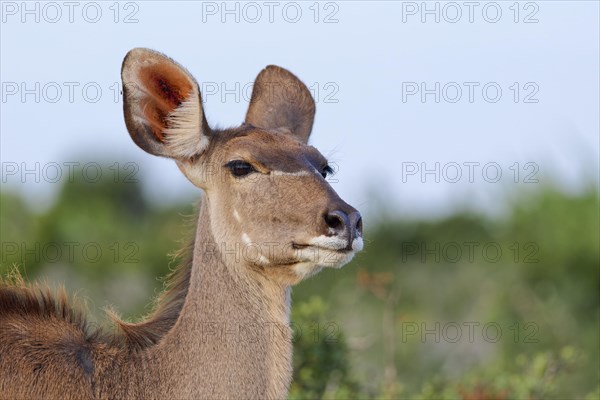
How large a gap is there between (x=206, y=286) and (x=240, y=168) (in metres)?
0.84

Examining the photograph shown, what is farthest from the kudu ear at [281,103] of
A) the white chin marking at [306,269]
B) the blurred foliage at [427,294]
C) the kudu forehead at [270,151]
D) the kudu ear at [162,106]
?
the blurred foliage at [427,294]

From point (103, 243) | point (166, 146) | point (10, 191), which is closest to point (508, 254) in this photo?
point (103, 243)

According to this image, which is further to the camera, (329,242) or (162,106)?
(162,106)

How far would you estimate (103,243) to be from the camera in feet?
94.7

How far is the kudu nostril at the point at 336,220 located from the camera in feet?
25.3

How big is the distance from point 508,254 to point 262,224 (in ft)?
63.9

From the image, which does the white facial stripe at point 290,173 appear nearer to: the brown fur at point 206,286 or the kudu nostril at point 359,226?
the brown fur at point 206,286

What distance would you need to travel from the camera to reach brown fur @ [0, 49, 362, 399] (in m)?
7.66

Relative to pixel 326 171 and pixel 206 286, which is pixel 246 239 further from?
pixel 326 171

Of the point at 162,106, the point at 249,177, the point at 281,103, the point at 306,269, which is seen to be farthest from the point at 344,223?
the point at 281,103

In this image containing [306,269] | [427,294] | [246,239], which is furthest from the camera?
[427,294]

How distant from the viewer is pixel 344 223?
771cm

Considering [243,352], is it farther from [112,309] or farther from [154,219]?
[154,219]

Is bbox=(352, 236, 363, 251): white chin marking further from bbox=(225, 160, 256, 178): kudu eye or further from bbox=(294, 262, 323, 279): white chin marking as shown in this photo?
bbox=(225, 160, 256, 178): kudu eye
